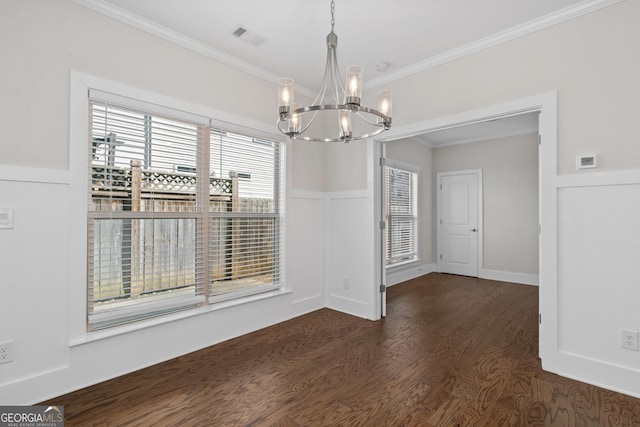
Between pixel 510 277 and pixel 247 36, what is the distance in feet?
19.0

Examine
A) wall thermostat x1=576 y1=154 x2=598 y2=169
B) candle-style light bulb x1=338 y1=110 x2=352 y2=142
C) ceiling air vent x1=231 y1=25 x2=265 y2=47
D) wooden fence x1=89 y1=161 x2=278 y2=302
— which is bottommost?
wooden fence x1=89 y1=161 x2=278 y2=302

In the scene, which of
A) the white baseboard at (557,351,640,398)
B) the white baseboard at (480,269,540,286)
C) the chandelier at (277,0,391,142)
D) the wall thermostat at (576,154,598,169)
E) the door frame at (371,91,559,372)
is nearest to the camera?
the chandelier at (277,0,391,142)

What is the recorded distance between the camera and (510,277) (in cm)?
571

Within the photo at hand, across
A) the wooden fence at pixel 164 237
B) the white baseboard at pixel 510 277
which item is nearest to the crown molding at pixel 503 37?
the wooden fence at pixel 164 237

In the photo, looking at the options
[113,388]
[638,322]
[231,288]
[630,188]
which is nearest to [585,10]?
[630,188]

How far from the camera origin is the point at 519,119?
195 inches

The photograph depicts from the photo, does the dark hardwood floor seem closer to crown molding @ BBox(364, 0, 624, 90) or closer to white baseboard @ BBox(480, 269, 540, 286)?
white baseboard @ BBox(480, 269, 540, 286)

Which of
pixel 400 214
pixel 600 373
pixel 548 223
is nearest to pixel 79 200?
pixel 548 223

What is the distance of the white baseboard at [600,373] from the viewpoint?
2141mm

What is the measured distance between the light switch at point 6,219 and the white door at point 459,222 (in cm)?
654

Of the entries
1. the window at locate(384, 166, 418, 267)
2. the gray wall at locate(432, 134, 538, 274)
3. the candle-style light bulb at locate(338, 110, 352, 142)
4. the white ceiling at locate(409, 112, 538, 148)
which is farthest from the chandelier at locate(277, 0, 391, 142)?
the gray wall at locate(432, 134, 538, 274)

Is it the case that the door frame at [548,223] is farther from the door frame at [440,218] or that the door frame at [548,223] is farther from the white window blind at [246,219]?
the door frame at [440,218]

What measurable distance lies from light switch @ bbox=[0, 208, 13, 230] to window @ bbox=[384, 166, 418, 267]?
4.70 meters

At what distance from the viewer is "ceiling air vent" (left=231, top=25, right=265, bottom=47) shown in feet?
8.82
